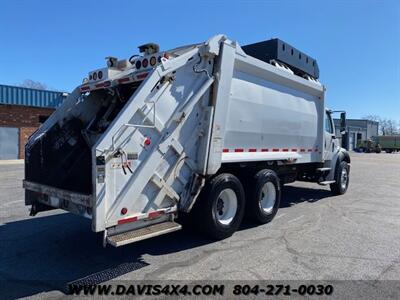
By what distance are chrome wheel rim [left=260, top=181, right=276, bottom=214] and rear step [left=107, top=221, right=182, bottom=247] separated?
266 centimetres

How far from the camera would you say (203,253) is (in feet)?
17.6

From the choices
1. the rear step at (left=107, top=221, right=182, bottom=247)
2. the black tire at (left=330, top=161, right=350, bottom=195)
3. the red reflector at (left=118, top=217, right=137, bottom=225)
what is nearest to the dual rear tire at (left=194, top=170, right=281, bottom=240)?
the rear step at (left=107, top=221, right=182, bottom=247)

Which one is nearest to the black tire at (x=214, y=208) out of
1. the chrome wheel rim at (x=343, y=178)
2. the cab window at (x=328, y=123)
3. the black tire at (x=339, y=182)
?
the cab window at (x=328, y=123)

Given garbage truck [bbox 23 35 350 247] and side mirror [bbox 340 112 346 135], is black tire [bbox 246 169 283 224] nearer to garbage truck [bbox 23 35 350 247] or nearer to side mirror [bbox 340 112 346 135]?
garbage truck [bbox 23 35 350 247]

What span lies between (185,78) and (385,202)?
7432mm

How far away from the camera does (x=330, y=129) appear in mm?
10516

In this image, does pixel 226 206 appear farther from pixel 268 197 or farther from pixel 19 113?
pixel 19 113

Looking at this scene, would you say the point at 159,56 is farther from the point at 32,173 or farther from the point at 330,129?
the point at 330,129

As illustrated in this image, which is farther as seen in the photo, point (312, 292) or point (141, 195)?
point (141, 195)

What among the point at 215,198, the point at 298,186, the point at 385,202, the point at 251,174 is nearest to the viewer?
the point at 215,198

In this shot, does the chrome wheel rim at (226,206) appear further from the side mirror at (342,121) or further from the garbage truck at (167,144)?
the side mirror at (342,121)

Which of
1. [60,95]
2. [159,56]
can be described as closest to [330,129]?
[159,56]

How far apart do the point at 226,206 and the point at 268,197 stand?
149 centimetres

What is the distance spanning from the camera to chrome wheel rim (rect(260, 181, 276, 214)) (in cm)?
726
